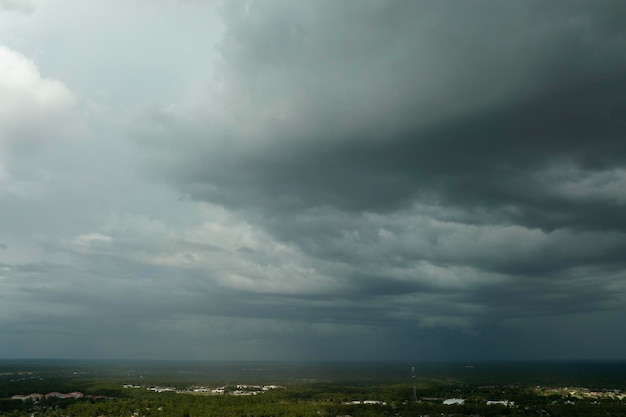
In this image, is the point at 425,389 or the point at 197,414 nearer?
the point at 197,414

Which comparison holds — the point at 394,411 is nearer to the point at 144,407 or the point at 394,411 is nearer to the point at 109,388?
the point at 144,407

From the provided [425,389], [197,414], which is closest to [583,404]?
[425,389]

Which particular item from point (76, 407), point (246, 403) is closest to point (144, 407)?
point (76, 407)

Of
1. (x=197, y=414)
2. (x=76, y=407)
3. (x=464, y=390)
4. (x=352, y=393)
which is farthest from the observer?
(x=464, y=390)

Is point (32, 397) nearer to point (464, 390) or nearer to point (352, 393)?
point (352, 393)

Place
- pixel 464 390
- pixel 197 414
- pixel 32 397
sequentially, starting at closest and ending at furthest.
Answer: pixel 197 414
pixel 32 397
pixel 464 390

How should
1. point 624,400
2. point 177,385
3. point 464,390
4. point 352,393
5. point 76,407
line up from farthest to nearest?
1. point 177,385
2. point 464,390
3. point 352,393
4. point 624,400
5. point 76,407

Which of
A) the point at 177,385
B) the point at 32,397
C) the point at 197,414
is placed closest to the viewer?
the point at 197,414

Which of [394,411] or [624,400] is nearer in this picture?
[394,411]

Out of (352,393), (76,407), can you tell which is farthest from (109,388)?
(352,393)
